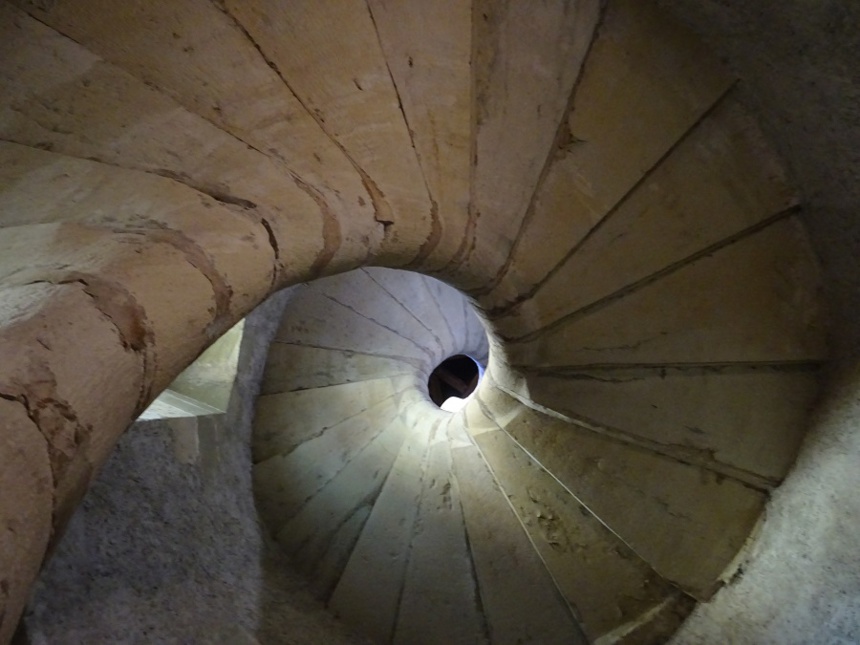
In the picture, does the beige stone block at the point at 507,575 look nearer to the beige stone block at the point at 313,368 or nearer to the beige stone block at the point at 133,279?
the beige stone block at the point at 313,368

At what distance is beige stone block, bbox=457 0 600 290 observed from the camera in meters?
1.67

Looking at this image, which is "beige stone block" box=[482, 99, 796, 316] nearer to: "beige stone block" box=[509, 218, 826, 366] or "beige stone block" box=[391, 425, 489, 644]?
"beige stone block" box=[509, 218, 826, 366]

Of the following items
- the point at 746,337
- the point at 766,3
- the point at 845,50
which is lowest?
the point at 746,337

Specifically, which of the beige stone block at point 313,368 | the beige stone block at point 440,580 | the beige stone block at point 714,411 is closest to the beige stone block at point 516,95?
the beige stone block at point 714,411

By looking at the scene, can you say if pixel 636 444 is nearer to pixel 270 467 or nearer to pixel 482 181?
pixel 482 181

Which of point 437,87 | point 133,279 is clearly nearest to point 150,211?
A: point 133,279

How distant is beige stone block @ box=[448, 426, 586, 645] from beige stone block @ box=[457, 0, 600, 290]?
1112 mm

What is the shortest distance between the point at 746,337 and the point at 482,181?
0.98m

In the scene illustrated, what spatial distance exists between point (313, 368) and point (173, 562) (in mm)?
1266

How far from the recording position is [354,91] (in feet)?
4.96

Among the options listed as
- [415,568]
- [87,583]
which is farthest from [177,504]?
[415,568]

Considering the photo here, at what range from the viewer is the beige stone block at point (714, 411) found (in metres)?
1.92

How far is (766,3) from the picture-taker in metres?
1.51

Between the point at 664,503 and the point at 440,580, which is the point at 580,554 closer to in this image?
the point at 664,503
